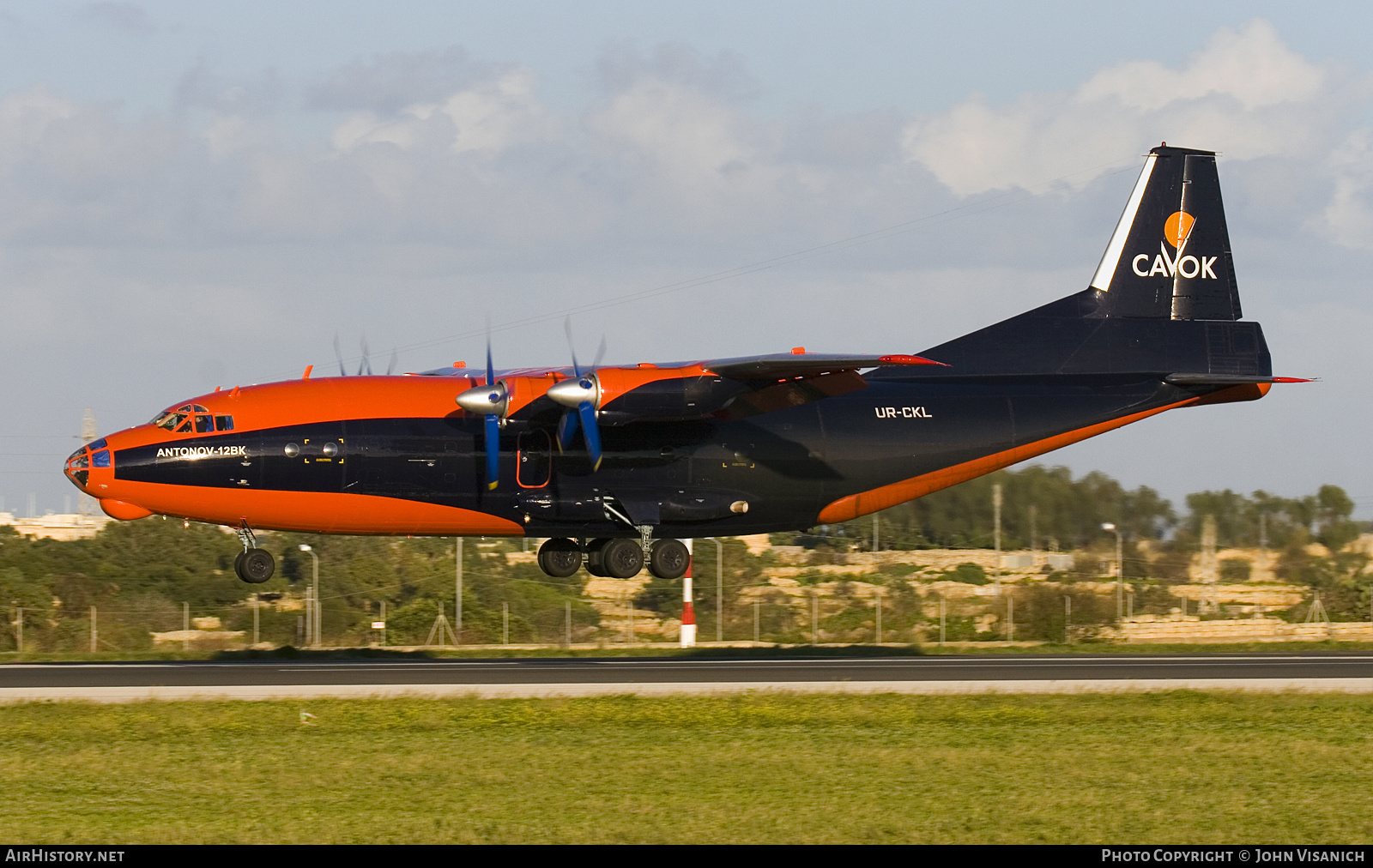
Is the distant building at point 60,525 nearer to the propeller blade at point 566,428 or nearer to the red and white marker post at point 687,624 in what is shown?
the red and white marker post at point 687,624

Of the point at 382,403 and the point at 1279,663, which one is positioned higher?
the point at 382,403

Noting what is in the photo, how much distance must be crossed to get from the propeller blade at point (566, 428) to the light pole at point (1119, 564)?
2057 cm

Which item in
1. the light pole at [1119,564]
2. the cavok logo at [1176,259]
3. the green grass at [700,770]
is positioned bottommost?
the green grass at [700,770]

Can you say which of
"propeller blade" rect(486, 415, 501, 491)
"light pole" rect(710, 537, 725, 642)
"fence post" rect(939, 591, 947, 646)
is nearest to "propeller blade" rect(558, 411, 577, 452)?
"propeller blade" rect(486, 415, 501, 491)

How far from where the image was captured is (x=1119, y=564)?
140ft

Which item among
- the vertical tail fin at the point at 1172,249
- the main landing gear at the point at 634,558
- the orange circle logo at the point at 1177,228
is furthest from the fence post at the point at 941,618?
the main landing gear at the point at 634,558

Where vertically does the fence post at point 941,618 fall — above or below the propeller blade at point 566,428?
below

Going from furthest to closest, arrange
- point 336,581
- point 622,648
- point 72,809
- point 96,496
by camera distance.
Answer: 1. point 336,581
2. point 622,648
3. point 96,496
4. point 72,809

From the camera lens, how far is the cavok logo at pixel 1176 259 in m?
33.1

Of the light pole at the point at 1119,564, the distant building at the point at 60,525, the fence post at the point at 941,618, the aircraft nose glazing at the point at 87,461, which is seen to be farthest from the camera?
the distant building at the point at 60,525

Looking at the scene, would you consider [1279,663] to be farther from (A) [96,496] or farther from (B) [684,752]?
(A) [96,496]

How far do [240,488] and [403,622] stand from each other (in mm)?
20172

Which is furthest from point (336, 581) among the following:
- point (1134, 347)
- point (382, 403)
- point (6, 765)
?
point (6, 765)

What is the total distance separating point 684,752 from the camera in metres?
18.3
